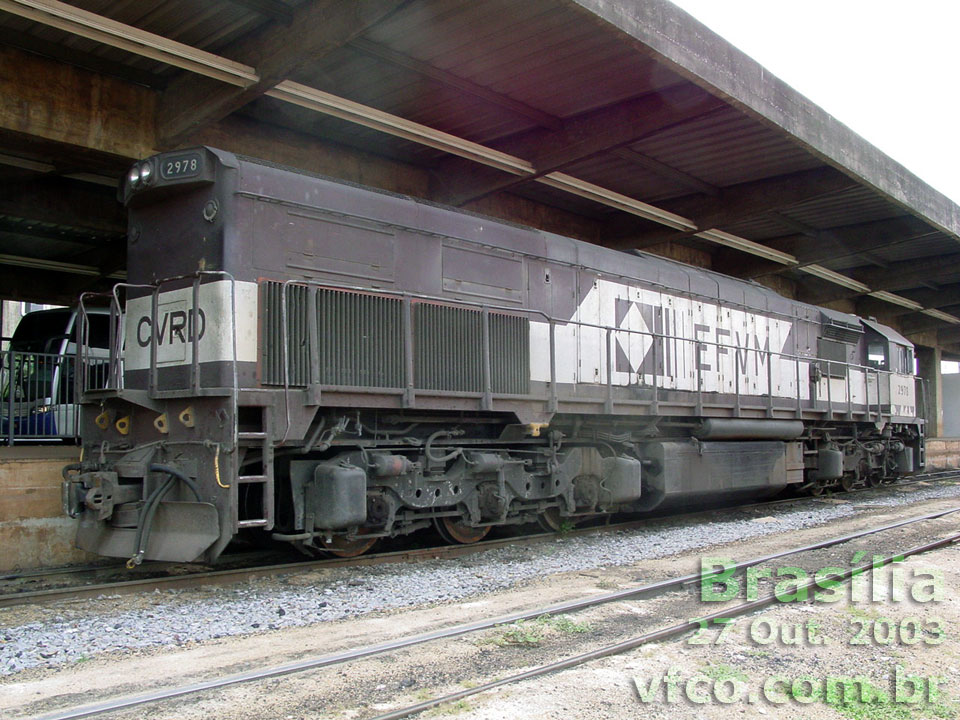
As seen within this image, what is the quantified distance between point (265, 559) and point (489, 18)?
6109 mm

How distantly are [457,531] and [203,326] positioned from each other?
11.1ft

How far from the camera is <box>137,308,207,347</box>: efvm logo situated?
6619 millimetres

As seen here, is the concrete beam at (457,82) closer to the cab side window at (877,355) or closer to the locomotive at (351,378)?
the locomotive at (351,378)

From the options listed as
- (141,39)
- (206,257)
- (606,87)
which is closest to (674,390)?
(606,87)

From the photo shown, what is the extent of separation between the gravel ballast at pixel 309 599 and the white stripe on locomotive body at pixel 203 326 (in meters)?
1.93

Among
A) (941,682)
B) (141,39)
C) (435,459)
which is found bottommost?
(941,682)

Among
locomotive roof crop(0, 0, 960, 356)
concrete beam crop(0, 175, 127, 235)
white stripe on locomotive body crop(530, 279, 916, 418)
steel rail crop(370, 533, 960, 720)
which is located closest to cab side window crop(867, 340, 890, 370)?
white stripe on locomotive body crop(530, 279, 916, 418)

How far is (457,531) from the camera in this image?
8.29 metres

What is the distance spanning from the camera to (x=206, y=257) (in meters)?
6.71

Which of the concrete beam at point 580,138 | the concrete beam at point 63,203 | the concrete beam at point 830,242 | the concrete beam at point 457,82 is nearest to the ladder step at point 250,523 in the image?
the concrete beam at point 457,82

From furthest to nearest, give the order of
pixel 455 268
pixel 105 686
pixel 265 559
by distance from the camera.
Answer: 1. pixel 455 268
2. pixel 265 559
3. pixel 105 686

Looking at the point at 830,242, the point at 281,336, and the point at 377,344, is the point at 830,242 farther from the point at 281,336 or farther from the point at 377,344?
the point at 281,336

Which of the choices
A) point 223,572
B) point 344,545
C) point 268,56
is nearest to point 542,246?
point 268,56

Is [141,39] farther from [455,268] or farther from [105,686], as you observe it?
[105,686]
